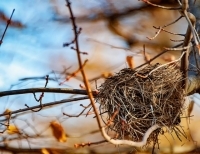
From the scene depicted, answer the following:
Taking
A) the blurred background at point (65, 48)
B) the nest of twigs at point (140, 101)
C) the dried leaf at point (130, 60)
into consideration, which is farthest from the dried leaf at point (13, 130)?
the nest of twigs at point (140, 101)

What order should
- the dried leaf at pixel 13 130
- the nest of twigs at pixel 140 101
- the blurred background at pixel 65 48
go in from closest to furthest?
the nest of twigs at pixel 140 101 → the blurred background at pixel 65 48 → the dried leaf at pixel 13 130

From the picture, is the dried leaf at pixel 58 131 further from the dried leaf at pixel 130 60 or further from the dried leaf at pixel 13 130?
the dried leaf at pixel 130 60

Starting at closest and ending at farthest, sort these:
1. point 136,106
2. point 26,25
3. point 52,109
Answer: point 136,106 → point 26,25 → point 52,109

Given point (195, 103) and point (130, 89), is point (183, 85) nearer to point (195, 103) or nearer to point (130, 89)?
point (130, 89)

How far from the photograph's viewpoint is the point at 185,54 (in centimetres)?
117

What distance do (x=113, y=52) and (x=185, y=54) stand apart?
0.65 metres

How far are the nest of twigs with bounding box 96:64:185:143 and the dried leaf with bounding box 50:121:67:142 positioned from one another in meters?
0.76

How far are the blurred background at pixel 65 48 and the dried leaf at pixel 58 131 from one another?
0.02 metres

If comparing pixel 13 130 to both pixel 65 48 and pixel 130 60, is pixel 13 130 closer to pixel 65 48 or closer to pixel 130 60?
pixel 65 48

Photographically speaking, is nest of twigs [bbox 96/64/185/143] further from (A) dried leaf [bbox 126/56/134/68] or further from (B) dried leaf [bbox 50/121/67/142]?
(B) dried leaf [bbox 50/121/67/142]

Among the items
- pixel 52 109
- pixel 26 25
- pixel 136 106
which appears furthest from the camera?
pixel 52 109

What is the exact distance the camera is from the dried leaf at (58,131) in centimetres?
187

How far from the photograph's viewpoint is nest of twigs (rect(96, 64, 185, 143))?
1.09 meters

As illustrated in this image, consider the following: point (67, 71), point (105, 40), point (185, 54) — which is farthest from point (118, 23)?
point (185, 54)
